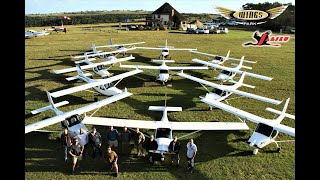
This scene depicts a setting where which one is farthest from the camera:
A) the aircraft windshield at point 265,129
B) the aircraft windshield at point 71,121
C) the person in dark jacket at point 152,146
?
the aircraft windshield at point 71,121

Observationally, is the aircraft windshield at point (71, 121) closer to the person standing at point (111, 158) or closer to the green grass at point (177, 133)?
the green grass at point (177, 133)

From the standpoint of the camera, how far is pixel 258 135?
9.80 m

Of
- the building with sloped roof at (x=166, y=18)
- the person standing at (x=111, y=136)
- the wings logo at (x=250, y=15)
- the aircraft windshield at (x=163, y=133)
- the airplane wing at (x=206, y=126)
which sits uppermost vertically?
the building with sloped roof at (x=166, y=18)

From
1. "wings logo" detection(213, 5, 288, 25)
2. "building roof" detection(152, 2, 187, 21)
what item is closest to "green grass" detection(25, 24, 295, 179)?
"wings logo" detection(213, 5, 288, 25)

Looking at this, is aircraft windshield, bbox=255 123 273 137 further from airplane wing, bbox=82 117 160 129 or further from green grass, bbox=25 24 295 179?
airplane wing, bbox=82 117 160 129

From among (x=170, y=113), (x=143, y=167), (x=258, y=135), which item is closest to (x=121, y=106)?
(x=170, y=113)

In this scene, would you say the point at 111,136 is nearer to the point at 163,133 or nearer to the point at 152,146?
the point at 152,146

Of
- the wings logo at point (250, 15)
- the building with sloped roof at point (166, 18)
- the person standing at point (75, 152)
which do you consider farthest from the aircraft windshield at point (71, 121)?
the building with sloped roof at point (166, 18)

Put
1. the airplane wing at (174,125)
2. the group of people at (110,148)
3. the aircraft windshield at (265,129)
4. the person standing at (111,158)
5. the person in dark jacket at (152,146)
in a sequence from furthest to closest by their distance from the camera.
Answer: the airplane wing at (174,125), the aircraft windshield at (265,129), the person in dark jacket at (152,146), the group of people at (110,148), the person standing at (111,158)

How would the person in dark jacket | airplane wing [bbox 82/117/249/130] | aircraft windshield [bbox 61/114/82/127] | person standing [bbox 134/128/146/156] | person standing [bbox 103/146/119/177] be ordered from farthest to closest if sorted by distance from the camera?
aircraft windshield [bbox 61/114/82/127]
airplane wing [bbox 82/117/249/130]
person standing [bbox 134/128/146/156]
the person in dark jacket
person standing [bbox 103/146/119/177]

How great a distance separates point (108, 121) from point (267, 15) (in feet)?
36.6

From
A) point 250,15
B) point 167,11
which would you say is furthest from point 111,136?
point 167,11
